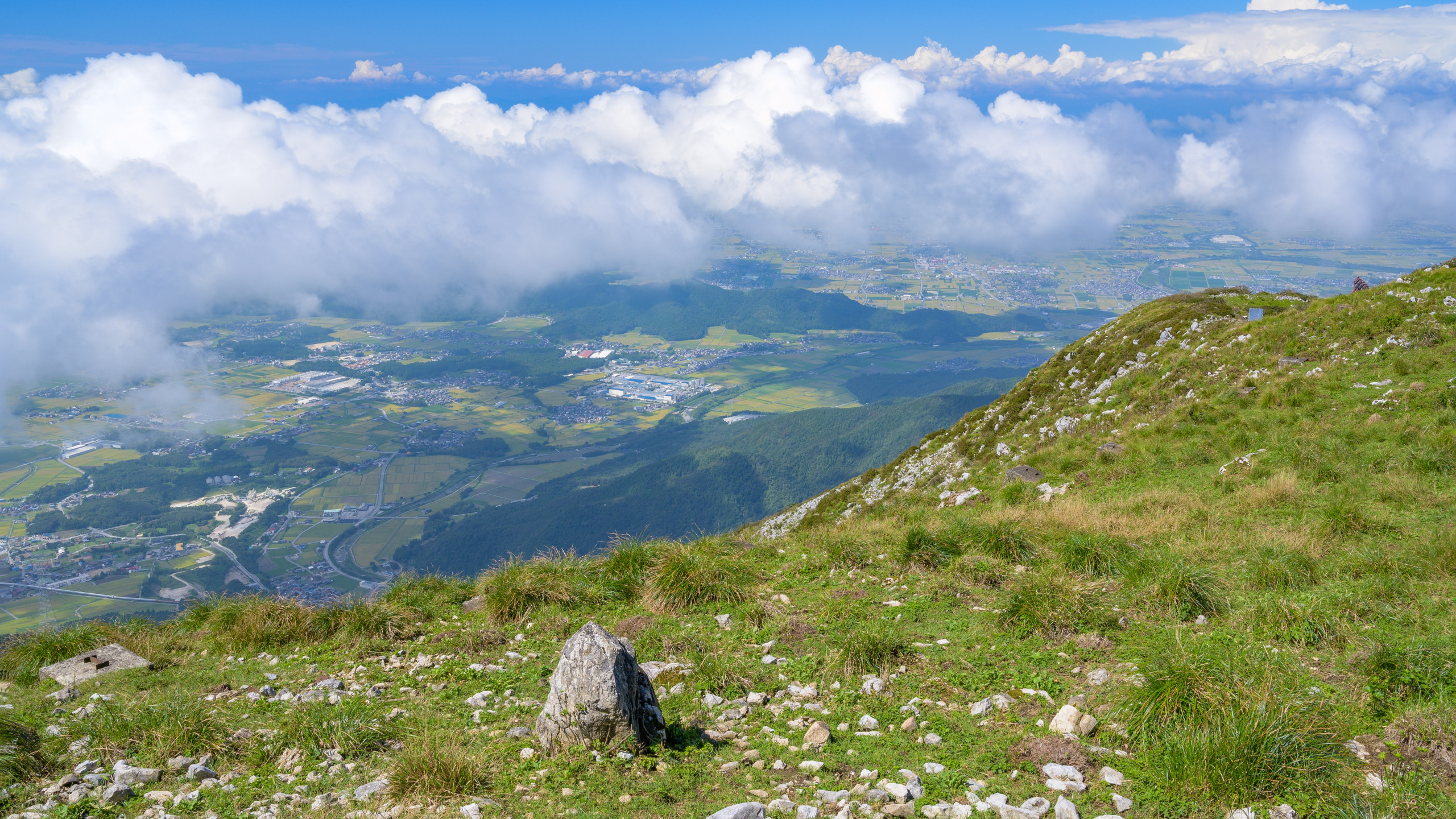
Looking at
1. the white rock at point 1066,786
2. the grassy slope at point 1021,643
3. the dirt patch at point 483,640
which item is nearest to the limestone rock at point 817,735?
the grassy slope at point 1021,643

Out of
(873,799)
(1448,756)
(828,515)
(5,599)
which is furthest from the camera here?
(5,599)

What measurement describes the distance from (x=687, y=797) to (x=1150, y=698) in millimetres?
4800

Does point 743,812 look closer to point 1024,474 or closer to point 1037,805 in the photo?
point 1037,805

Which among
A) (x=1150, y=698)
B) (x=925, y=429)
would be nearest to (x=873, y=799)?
(x=1150, y=698)

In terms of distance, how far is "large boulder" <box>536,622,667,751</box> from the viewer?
23.1ft

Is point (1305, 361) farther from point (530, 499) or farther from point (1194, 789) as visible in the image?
point (530, 499)

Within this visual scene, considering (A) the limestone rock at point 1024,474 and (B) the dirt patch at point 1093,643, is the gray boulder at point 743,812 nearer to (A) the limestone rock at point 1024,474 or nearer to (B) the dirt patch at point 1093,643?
(B) the dirt patch at point 1093,643

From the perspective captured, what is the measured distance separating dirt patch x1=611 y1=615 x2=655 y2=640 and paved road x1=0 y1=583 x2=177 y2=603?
108 meters

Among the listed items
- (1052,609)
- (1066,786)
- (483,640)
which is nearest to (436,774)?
(483,640)

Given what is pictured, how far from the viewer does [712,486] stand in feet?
397

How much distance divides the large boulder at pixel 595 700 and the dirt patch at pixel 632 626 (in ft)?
12.4

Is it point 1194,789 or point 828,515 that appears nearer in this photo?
point 1194,789

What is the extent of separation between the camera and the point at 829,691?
28.0ft

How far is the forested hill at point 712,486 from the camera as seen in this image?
112 m
